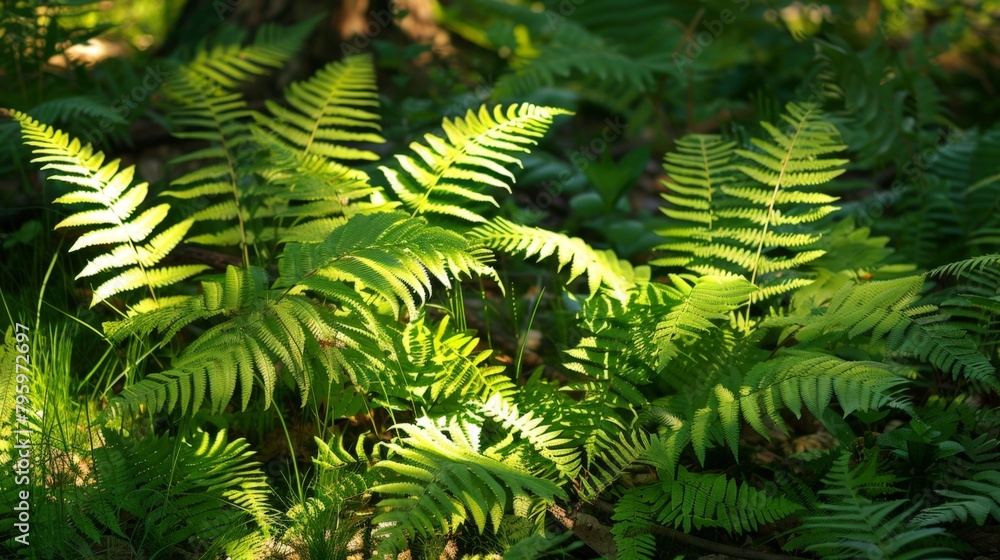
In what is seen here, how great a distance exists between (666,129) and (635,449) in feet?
9.05

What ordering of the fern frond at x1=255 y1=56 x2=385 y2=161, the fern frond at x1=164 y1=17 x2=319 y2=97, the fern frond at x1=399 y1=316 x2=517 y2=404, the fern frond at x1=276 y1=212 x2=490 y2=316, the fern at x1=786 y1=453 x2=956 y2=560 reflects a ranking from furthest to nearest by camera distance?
the fern frond at x1=164 y1=17 x2=319 y2=97 < the fern frond at x1=255 y1=56 x2=385 y2=161 < the fern frond at x1=399 y1=316 x2=517 y2=404 < the fern frond at x1=276 y1=212 x2=490 y2=316 < the fern at x1=786 y1=453 x2=956 y2=560

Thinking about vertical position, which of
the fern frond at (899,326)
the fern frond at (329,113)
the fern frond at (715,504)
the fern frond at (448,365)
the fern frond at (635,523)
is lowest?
the fern frond at (635,523)

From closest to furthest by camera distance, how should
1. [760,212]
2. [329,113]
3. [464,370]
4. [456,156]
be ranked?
[464,370], [456,156], [760,212], [329,113]

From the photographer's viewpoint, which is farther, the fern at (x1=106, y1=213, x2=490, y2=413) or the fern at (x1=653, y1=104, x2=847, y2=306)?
the fern at (x1=653, y1=104, x2=847, y2=306)

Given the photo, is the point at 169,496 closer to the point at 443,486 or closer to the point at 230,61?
the point at 443,486

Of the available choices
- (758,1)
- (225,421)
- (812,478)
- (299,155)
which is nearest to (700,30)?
(758,1)

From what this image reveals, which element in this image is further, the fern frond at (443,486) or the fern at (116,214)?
the fern at (116,214)

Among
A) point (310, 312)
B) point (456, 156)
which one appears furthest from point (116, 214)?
point (456, 156)

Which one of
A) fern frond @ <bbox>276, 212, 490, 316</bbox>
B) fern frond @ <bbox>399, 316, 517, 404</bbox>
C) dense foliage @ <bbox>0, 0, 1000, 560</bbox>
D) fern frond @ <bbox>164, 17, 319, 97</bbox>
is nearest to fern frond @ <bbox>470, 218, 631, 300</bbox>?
dense foliage @ <bbox>0, 0, 1000, 560</bbox>

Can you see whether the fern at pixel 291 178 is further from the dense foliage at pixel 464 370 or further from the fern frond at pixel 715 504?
the fern frond at pixel 715 504

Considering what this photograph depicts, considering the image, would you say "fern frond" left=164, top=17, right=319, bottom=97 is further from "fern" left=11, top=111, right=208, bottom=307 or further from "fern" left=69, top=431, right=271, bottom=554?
"fern" left=69, top=431, right=271, bottom=554

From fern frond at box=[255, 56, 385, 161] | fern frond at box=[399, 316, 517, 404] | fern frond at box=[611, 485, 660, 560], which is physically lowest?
fern frond at box=[611, 485, 660, 560]

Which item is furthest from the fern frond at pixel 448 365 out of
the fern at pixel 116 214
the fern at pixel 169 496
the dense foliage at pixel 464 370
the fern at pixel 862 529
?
the fern at pixel 862 529

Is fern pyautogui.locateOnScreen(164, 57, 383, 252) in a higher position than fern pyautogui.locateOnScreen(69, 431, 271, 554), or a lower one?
higher
